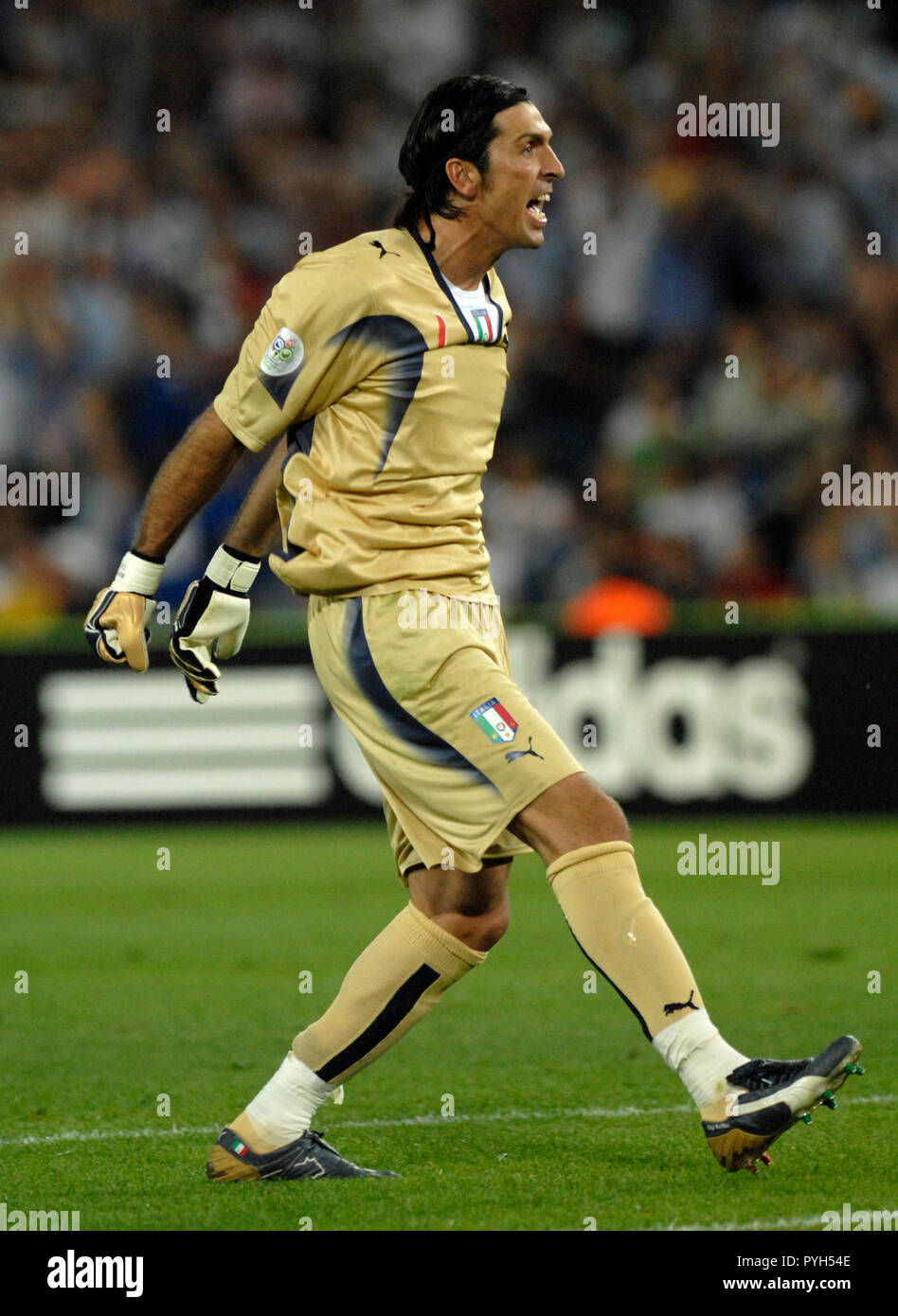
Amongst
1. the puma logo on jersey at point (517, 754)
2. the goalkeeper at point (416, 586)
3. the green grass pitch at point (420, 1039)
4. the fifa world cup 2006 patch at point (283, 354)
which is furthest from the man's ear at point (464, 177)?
the green grass pitch at point (420, 1039)

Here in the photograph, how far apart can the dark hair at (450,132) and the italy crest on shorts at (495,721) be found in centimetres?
106

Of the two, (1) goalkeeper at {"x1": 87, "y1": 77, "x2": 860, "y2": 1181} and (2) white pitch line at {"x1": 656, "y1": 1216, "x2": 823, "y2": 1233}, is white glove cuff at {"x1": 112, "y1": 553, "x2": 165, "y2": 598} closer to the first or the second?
(1) goalkeeper at {"x1": 87, "y1": 77, "x2": 860, "y2": 1181}

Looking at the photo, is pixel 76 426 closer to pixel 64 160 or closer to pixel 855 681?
pixel 64 160

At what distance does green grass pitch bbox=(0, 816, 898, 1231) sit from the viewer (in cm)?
404

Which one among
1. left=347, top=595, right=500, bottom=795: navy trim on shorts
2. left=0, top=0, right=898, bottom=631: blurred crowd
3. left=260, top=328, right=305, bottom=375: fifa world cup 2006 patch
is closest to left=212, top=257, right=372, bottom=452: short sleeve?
left=260, top=328, right=305, bottom=375: fifa world cup 2006 patch

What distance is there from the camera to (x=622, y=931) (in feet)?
12.8

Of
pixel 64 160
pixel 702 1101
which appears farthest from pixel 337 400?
pixel 64 160

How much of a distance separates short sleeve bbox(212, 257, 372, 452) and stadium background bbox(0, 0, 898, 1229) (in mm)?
2213

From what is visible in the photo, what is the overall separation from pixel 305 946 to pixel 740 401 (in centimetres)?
659

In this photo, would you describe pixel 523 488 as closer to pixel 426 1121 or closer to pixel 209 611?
pixel 426 1121

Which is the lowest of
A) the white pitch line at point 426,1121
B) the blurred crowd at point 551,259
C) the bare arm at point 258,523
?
the white pitch line at point 426,1121

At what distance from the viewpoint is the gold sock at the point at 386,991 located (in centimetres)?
420

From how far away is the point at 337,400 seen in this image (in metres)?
4.16

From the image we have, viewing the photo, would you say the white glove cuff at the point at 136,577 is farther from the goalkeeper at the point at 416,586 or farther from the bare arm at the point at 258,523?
the bare arm at the point at 258,523
